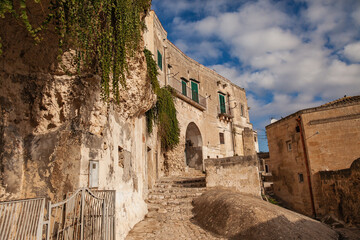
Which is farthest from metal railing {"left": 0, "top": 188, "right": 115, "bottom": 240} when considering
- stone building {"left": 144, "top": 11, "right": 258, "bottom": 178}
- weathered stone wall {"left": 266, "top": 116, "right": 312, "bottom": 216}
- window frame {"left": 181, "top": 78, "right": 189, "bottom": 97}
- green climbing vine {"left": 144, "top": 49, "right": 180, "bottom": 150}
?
window frame {"left": 181, "top": 78, "right": 189, "bottom": 97}

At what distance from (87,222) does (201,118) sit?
17208 mm

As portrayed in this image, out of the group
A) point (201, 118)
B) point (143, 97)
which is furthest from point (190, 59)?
point (143, 97)

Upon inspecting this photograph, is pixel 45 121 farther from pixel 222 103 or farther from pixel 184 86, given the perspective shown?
pixel 222 103

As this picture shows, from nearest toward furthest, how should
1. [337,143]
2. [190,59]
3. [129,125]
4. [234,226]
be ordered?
[234,226] < [129,125] < [337,143] < [190,59]

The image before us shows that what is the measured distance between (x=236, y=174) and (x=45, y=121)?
686cm

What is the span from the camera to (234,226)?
575 centimetres

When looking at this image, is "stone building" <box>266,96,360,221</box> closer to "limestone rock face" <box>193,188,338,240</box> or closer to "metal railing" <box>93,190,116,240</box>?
"limestone rock face" <box>193,188,338,240</box>

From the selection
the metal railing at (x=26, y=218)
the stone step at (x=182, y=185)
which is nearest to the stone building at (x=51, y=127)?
the metal railing at (x=26, y=218)

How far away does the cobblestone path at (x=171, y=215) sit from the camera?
5.82m

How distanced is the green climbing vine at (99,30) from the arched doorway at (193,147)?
1441cm

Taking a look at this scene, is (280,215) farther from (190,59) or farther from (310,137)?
(190,59)

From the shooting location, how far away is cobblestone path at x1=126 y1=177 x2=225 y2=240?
5.82m

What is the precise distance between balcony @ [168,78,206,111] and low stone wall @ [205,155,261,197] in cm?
856

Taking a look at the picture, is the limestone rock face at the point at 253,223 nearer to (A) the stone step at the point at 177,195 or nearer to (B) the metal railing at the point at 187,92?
(A) the stone step at the point at 177,195
